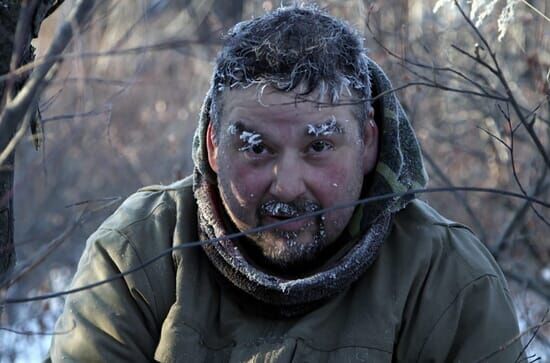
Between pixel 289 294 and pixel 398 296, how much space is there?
34cm

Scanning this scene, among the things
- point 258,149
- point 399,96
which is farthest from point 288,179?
point 399,96

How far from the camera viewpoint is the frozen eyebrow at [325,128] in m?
3.09

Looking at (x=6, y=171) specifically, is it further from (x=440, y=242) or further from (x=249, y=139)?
(x=440, y=242)

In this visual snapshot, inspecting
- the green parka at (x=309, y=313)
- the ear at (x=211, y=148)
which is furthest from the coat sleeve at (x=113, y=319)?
the ear at (x=211, y=148)

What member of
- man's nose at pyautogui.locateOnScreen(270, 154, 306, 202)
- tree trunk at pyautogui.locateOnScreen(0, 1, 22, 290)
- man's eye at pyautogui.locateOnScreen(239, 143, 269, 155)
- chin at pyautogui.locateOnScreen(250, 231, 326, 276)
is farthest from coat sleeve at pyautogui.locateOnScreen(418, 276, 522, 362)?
tree trunk at pyautogui.locateOnScreen(0, 1, 22, 290)

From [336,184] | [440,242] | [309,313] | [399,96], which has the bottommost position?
[309,313]

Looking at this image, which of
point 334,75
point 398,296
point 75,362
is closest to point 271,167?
point 334,75

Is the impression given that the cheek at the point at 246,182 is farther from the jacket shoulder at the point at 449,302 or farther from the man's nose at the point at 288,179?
the jacket shoulder at the point at 449,302

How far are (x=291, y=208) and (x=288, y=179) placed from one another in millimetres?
87

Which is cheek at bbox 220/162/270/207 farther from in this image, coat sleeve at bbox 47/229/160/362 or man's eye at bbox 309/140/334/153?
coat sleeve at bbox 47/229/160/362

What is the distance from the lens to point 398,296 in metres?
3.18

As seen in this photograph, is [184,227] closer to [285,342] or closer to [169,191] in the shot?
[169,191]

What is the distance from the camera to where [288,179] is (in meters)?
3.07

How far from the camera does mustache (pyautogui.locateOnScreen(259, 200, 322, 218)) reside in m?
3.06
